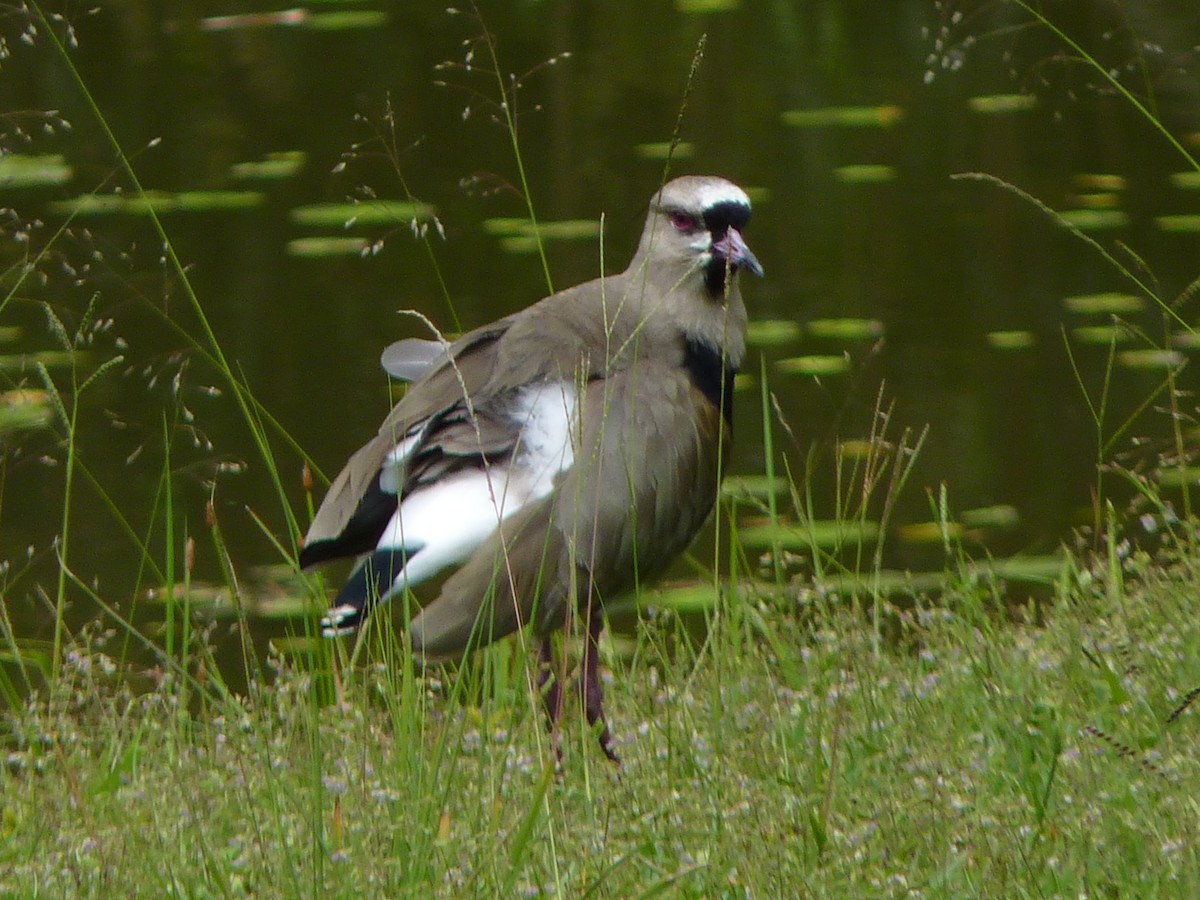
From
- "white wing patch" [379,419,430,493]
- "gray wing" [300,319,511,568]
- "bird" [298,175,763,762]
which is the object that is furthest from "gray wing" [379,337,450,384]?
"white wing patch" [379,419,430,493]

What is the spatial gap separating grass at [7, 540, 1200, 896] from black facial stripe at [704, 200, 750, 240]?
1067mm

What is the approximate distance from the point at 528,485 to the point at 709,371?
701mm

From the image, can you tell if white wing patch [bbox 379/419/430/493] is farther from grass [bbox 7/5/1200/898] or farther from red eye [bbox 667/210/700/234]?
red eye [bbox 667/210/700/234]

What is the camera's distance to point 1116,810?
8.38 feet

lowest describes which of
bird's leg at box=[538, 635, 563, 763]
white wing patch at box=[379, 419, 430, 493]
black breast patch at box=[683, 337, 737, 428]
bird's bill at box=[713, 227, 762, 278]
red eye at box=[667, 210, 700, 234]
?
bird's leg at box=[538, 635, 563, 763]

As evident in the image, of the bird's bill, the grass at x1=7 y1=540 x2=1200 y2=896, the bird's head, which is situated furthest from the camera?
the bird's head

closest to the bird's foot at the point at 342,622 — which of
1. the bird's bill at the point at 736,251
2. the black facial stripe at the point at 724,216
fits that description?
the bird's bill at the point at 736,251

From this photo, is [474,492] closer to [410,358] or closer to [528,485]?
[528,485]

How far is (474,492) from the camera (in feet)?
12.2

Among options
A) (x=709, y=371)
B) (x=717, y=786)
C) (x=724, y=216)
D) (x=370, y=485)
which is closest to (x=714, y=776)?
(x=717, y=786)

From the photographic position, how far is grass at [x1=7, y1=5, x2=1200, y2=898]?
96.6 inches

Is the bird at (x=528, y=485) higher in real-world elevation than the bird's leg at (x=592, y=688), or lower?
higher

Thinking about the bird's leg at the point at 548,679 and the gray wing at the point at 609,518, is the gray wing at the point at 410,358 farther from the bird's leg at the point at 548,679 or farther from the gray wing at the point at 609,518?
the bird's leg at the point at 548,679

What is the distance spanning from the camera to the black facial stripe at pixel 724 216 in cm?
428
